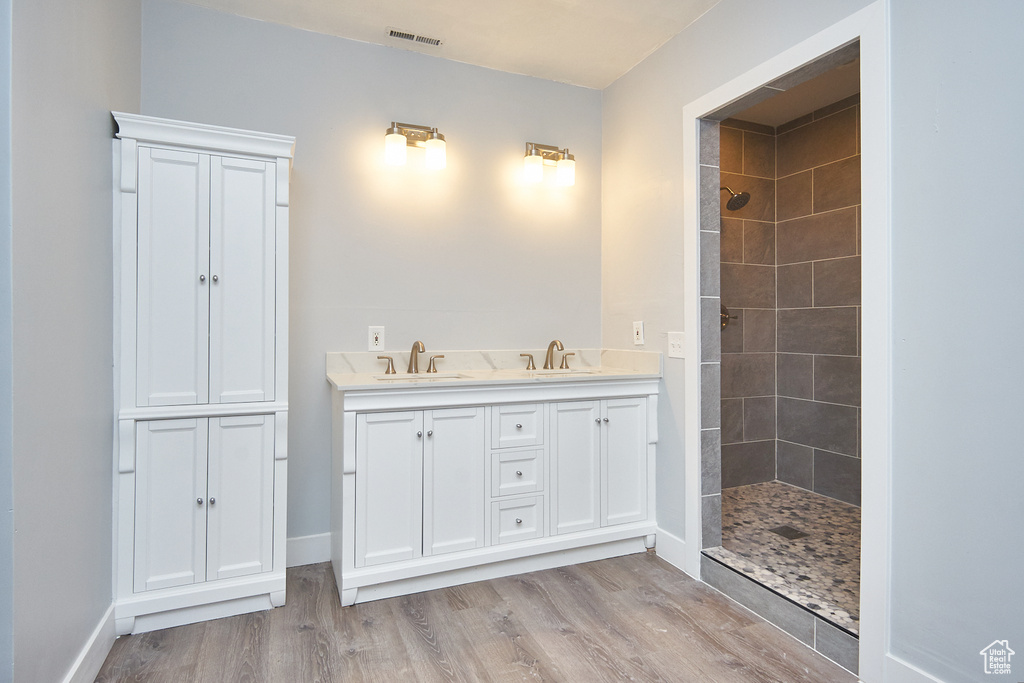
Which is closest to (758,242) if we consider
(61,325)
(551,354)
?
(551,354)

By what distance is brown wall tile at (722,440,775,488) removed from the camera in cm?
342

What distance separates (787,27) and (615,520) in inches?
85.2

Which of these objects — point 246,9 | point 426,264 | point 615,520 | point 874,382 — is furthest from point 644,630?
point 246,9

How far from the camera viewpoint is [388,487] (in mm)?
2182

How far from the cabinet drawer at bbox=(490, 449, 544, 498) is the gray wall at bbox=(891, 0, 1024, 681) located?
1324mm

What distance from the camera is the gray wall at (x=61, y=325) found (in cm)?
127

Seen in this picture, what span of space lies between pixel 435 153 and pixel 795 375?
262 centimetres

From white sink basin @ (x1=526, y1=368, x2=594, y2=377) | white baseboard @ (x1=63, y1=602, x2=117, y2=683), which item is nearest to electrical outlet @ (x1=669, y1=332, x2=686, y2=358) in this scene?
white sink basin @ (x1=526, y1=368, x2=594, y2=377)

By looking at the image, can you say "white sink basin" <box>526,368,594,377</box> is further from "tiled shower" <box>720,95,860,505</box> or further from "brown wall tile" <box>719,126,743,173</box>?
"brown wall tile" <box>719,126,743,173</box>

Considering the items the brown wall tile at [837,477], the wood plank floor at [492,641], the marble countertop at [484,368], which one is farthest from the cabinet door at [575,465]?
the brown wall tile at [837,477]

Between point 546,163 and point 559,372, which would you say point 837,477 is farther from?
point 546,163

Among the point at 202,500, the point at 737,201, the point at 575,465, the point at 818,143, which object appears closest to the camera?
the point at 202,500

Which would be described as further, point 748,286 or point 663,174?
point 748,286

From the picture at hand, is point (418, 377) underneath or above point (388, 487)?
above
